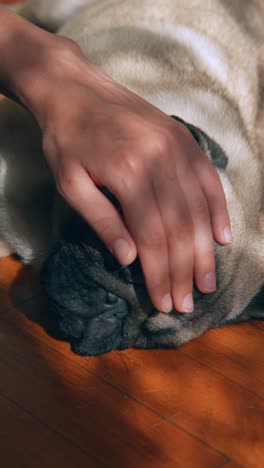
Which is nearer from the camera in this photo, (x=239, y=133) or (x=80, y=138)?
(x=80, y=138)

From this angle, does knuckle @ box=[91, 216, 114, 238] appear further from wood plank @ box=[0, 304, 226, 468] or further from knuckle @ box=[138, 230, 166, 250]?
wood plank @ box=[0, 304, 226, 468]

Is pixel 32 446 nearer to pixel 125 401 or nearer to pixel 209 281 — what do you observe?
pixel 125 401

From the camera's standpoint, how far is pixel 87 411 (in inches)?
50.0

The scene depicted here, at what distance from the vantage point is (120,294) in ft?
4.22

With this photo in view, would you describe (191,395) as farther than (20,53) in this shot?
Yes

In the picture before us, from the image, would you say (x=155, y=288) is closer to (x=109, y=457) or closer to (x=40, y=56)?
(x=109, y=457)

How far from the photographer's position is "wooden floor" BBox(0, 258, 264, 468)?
1196 mm

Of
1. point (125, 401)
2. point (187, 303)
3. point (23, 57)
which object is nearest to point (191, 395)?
point (125, 401)

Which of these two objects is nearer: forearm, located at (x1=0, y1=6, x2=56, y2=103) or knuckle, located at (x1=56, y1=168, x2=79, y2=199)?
knuckle, located at (x1=56, y1=168, x2=79, y2=199)

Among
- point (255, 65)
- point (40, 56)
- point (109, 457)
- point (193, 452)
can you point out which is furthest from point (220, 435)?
point (255, 65)

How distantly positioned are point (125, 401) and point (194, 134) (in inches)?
18.8

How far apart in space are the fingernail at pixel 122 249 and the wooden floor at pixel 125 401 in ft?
1.15

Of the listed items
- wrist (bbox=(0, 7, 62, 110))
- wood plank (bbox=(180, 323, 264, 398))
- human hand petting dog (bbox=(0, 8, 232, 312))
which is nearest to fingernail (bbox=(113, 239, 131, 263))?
human hand petting dog (bbox=(0, 8, 232, 312))

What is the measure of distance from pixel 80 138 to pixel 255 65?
85cm
